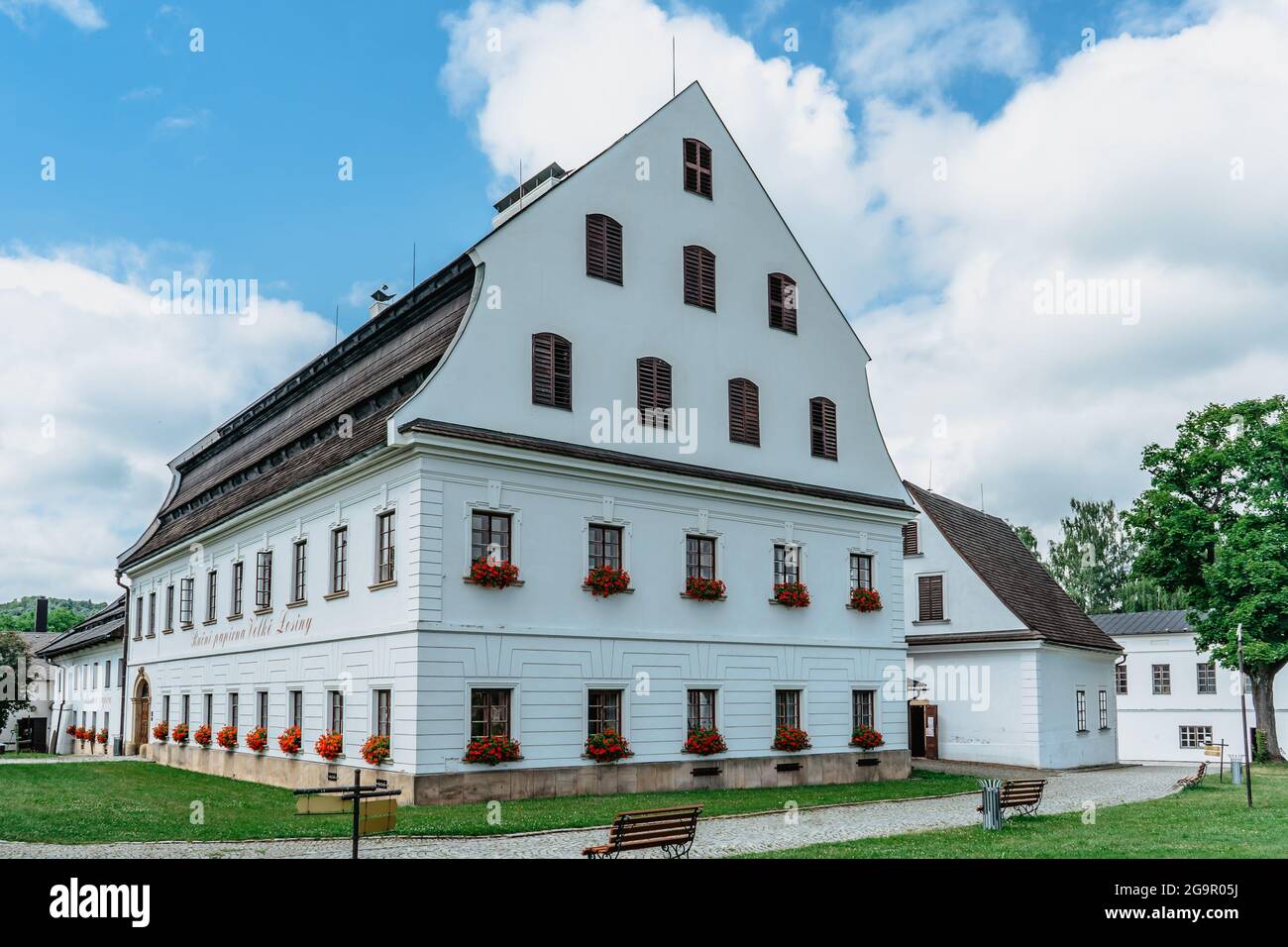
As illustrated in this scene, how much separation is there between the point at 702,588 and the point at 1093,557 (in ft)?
205

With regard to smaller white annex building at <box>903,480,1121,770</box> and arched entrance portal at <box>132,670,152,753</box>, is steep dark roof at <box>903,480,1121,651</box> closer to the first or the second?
smaller white annex building at <box>903,480,1121,770</box>

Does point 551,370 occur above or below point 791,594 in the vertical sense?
above

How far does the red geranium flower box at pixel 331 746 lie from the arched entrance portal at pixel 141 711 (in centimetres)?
1880

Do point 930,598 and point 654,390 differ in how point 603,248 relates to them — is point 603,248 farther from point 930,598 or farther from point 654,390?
point 930,598

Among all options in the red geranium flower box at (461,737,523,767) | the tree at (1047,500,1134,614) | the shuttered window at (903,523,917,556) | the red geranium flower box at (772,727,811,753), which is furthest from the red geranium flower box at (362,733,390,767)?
the tree at (1047,500,1134,614)

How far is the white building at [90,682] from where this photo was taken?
153 feet

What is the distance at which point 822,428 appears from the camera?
31234mm

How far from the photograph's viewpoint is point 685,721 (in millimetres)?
26578

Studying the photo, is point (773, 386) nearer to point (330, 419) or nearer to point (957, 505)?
point (330, 419)

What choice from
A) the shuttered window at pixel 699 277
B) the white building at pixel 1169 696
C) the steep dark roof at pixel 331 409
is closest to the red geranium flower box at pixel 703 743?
the steep dark roof at pixel 331 409

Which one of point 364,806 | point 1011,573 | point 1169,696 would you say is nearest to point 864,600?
point 1011,573

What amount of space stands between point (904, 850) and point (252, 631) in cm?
2020

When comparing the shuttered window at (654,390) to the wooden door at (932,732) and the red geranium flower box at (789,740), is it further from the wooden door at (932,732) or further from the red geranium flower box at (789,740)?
the wooden door at (932,732)
